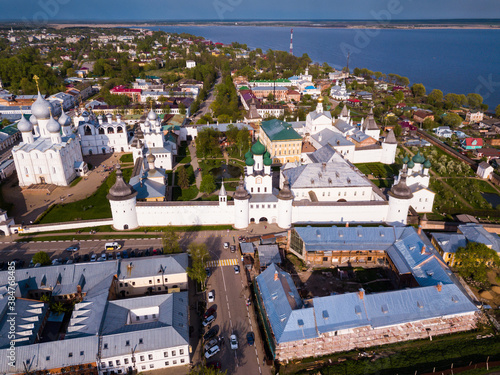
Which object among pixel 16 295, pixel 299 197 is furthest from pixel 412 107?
pixel 16 295

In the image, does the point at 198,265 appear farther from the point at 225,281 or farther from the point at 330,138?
the point at 330,138

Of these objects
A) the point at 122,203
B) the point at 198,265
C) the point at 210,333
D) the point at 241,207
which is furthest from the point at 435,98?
the point at 210,333

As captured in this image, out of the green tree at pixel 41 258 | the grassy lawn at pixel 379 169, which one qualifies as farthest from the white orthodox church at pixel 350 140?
the green tree at pixel 41 258

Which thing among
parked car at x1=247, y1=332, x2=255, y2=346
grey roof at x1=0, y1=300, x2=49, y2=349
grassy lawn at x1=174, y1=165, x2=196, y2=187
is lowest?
parked car at x1=247, y1=332, x2=255, y2=346

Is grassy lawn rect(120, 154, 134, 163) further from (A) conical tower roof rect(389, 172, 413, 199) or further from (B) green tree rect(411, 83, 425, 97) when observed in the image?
(B) green tree rect(411, 83, 425, 97)

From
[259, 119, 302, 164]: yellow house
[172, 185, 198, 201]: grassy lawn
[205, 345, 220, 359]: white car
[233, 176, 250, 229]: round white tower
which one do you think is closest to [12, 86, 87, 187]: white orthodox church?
[172, 185, 198, 201]: grassy lawn

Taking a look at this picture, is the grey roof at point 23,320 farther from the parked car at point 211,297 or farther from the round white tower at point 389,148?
the round white tower at point 389,148
